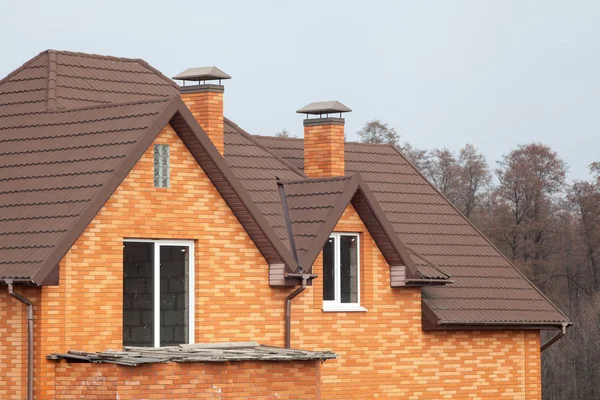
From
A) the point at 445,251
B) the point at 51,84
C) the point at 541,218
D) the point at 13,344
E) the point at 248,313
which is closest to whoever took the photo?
the point at 13,344

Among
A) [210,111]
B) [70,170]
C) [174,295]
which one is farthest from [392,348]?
[70,170]

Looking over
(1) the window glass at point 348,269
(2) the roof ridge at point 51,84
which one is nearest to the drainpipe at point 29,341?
(2) the roof ridge at point 51,84

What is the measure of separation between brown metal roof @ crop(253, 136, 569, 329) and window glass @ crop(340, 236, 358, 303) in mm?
1312

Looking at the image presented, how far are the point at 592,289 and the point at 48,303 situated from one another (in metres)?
47.0

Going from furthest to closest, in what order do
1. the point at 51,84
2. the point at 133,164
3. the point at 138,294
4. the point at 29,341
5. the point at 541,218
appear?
the point at 541,218, the point at 51,84, the point at 138,294, the point at 133,164, the point at 29,341

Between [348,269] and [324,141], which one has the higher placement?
[324,141]

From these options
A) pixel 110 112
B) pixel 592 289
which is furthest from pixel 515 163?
pixel 110 112

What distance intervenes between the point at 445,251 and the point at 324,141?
3.11 m

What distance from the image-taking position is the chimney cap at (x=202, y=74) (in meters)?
22.7

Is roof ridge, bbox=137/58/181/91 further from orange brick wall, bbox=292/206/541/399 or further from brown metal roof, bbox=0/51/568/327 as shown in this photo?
orange brick wall, bbox=292/206/541/399

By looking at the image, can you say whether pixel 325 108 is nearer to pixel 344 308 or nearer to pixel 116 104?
pixel 344 308

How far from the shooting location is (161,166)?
1994 cm

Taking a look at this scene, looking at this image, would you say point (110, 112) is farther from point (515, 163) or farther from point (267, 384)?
point (515, 163)

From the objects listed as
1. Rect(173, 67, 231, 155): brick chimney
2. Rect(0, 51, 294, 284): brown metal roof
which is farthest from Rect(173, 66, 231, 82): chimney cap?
Rect(0, 51, 294, 284): brown metal roof
